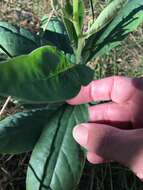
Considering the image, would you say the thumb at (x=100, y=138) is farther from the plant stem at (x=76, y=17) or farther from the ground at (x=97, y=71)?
the ground at (x=97, y=71)

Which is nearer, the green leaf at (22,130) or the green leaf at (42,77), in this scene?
the green leaf at (42,77)

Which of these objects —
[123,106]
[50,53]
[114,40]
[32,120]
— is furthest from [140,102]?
[50,53]

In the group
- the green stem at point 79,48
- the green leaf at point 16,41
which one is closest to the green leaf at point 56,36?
the green leaf at point 16,41

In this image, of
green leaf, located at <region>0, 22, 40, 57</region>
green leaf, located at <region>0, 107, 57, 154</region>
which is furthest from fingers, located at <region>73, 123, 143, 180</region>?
green leaf, located at <region>0, 22, 40, 57</region>

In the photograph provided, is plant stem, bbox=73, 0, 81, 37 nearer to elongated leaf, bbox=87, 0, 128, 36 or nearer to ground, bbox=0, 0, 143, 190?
elongated leaf, bbox=87, 0, 128, 36

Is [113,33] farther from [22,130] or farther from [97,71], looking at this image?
[97,71]
